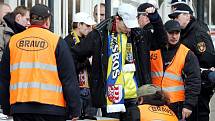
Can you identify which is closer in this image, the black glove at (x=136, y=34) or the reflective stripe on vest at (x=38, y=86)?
the reflective stripe on vest at (x=38, y=86)

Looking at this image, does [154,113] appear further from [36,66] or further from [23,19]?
[23,19]

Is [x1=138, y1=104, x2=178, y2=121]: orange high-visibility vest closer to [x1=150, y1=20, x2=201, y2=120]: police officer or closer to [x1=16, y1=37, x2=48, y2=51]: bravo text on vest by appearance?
→ [x1=16, y1=37, x2=48, y2=51]: bravo text on vest

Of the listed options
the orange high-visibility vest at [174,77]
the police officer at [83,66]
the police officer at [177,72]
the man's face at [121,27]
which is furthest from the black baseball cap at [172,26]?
the police officer at [83,66]

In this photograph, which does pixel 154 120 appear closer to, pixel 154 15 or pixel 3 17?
pixel 154 15

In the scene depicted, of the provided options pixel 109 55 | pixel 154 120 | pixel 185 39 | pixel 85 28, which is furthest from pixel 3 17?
pixel 154 120

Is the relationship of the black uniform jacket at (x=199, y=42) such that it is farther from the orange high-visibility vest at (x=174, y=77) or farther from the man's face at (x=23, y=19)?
the man's face at (x=23, y=19)

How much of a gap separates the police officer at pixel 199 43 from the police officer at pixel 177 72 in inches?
14.5

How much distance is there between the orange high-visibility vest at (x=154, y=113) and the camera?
6.12m

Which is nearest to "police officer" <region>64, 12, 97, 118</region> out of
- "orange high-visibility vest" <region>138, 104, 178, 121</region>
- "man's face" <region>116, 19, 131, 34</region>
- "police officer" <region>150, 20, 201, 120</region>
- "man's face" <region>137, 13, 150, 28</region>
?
"man's face" <region>137, 13, 150, 28</region>

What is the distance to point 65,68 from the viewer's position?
6.24m

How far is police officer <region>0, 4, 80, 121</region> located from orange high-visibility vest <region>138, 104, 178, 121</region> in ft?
1.92

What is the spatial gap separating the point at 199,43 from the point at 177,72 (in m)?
0.59

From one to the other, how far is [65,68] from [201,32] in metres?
2.60

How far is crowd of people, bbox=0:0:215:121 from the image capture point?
6.23 metres
